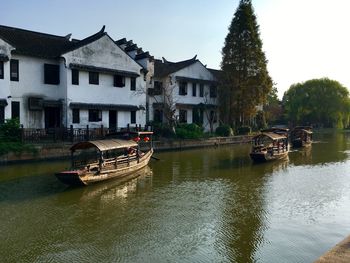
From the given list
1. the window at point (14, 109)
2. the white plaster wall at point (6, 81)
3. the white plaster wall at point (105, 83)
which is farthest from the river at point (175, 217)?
the white plaster wall at point (105, 83)

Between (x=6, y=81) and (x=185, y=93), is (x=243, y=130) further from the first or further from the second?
(x=6, y=81)

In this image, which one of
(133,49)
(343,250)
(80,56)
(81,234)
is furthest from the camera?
(133,49)

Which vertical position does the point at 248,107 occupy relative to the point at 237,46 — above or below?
below

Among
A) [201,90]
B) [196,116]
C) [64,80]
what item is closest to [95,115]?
[64,80]

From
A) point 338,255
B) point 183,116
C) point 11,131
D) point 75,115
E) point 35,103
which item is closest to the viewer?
point 338,255

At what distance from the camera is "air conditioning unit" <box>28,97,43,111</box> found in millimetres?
27375

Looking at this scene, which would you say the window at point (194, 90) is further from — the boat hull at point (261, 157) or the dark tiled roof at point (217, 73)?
the boat hull at point (261, 157)

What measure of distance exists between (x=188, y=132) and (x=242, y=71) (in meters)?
13.1

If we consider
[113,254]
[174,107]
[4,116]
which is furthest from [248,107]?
[113,254]

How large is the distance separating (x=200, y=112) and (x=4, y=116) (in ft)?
73.1

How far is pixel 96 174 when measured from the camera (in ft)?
52.4

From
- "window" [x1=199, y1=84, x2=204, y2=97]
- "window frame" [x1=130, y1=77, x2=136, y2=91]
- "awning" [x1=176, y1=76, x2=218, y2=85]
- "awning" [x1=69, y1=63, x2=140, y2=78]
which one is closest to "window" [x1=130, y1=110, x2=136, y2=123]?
"window frame" [x1=130, y1=77, x2=136, y2=91]

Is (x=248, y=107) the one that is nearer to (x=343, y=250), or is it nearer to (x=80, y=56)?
(x=80, y=56)

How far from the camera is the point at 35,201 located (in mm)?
13570
